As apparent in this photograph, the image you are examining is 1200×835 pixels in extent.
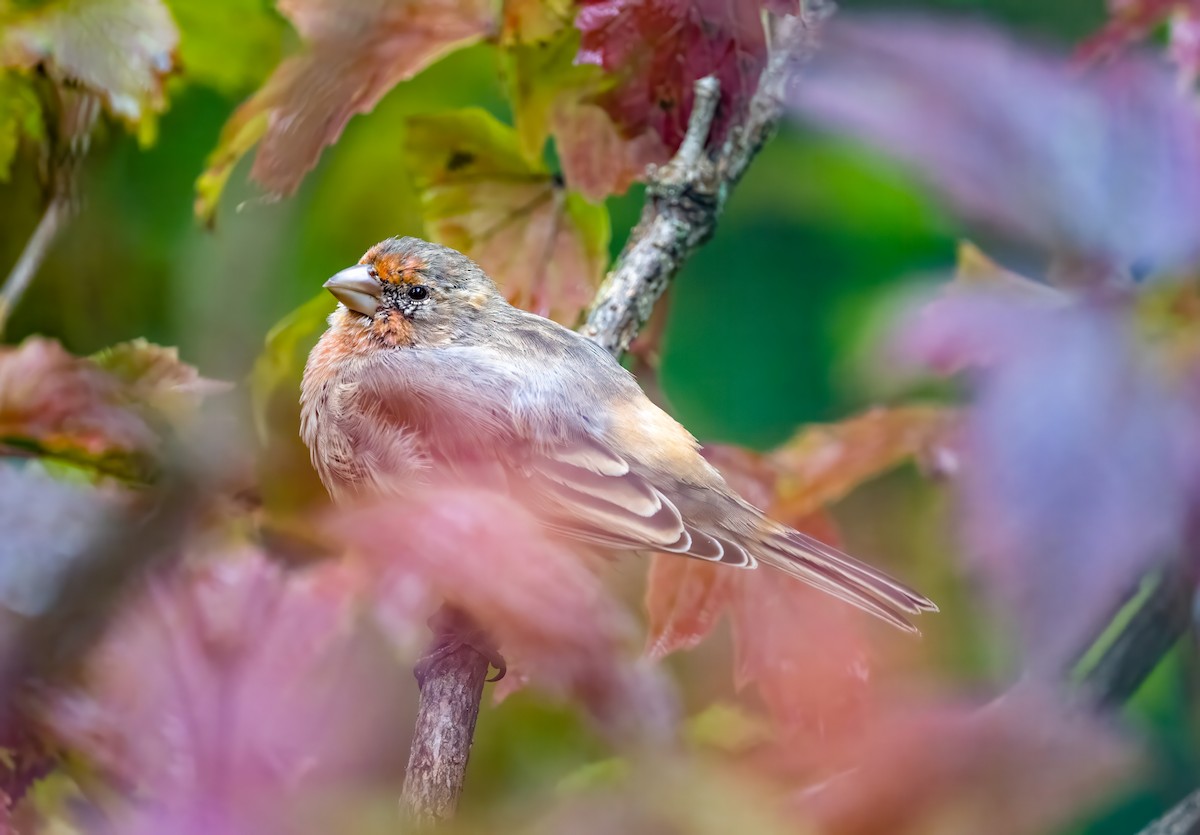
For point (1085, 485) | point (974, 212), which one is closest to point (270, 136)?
point (974, 212)

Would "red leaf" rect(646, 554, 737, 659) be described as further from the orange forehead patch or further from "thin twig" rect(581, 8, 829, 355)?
the orange forehead patch

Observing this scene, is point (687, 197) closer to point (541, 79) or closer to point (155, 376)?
point (541, 79)

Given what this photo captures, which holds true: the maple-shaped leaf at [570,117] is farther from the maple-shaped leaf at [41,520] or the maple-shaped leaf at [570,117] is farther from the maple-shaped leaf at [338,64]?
the maple-shaped leaf at [41,520]

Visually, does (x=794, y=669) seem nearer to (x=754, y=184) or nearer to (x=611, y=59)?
(x=611, y=59)

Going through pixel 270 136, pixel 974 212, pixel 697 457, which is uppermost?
pixel 974 212

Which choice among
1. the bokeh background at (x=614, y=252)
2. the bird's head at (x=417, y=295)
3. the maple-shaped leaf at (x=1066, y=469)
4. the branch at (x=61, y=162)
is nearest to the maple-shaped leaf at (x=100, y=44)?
the branch at (x=61, y=162)
